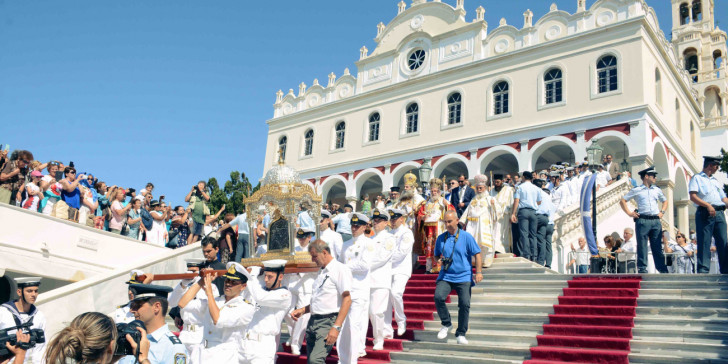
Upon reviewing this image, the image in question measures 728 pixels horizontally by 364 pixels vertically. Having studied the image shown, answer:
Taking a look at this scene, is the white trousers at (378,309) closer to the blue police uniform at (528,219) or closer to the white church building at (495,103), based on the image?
the blue police uniform at (528,219)

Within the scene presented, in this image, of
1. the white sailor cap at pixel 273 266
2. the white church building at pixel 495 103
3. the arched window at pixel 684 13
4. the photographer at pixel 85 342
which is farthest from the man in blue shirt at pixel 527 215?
the arched window at pixel 684 13

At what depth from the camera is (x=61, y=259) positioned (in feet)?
41.3

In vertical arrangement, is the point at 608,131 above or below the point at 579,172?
above

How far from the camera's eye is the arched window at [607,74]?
24188 mm

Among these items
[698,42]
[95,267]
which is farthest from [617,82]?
[698,42]

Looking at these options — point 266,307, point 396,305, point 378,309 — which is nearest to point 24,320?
point 266,307

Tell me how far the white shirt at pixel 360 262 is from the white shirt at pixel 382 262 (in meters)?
0.12

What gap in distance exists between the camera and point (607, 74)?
2445cm

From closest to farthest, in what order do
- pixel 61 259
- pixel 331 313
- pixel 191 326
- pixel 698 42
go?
pixel 191 326, pixel 331 313, pixel 61 259, pixel 698 42

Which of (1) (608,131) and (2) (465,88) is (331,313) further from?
(2) (465,88)

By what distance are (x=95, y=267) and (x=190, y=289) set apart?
26.9 ft

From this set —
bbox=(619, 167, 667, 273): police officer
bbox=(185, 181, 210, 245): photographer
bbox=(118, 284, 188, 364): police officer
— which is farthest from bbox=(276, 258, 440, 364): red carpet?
bbox=(185, 181, 210, 245): photographer

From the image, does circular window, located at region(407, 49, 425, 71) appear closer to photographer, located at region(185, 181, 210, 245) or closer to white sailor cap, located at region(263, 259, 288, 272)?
photographer, located at region(185, 181, 210, 245)

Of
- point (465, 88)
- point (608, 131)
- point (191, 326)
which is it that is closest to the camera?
point (191, 326)
